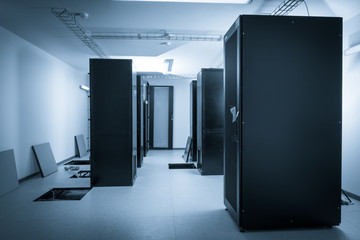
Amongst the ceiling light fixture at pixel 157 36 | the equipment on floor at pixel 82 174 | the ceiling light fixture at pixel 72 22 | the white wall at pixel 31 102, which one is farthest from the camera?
the equipment on floor at pixel 82 174

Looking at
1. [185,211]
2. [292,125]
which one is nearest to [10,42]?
[185,211]

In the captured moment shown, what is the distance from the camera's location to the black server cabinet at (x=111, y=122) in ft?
14.0

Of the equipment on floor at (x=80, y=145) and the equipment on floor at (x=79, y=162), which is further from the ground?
the equipment on floor at (x=80, y=145)

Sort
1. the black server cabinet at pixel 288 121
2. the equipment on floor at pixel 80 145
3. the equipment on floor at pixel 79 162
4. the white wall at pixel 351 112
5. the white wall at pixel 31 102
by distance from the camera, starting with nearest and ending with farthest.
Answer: the black server cabinet at pixel 288 121, the white wall at pixel 351 112, the white wall at pixel 31 102, the equipment on floor at pixel 79 162, the equipment on floor at pixel 80 145

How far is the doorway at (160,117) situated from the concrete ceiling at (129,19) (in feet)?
13.4

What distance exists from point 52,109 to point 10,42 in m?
2.03

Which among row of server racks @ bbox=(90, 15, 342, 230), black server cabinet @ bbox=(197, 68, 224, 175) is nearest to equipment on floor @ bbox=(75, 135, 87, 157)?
black server cabinet @ bbox=(197, 68, 224, 175)

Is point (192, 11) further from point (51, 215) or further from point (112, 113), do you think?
point (51, 215)

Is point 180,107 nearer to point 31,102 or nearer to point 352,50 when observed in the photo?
point 31,102

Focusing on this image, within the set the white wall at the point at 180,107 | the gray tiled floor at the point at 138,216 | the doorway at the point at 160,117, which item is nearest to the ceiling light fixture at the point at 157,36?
the gray tiled floor at the point at 138,216

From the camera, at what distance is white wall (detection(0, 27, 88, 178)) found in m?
4.38

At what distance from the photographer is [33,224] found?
2.84 m

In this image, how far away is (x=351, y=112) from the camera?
12.7 ft

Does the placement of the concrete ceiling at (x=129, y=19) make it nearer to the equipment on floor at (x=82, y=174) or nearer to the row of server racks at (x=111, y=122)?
the row of server racks at (x=111, y=122)
